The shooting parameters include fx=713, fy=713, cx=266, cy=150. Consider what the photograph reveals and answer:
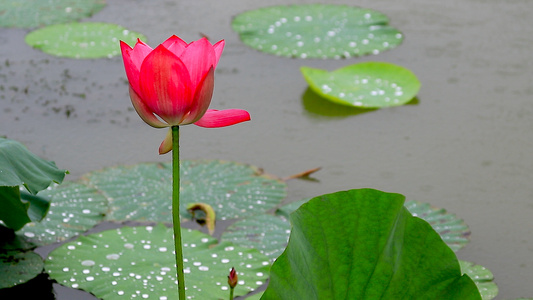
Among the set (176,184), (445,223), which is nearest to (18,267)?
(176,184)

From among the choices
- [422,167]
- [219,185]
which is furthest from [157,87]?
[422,167]

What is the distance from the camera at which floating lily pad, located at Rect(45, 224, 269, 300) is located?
120cm

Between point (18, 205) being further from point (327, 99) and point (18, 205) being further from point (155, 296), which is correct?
point (327, 99)

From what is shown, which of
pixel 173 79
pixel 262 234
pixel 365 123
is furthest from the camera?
pixel 365 123

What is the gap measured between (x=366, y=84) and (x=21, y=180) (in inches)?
47.2

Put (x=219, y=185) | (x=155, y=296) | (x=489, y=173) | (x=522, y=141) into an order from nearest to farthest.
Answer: (x=155, y=296) < (x=219, y=185) < (x=489, y=173) < (x=522, y=141)

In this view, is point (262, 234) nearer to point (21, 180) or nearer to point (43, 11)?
point (21, 180)

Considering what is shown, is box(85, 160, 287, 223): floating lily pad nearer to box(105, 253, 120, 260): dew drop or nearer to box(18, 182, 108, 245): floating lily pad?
box(18, 182, 108, 245): floating lily pad

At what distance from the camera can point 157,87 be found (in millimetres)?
791

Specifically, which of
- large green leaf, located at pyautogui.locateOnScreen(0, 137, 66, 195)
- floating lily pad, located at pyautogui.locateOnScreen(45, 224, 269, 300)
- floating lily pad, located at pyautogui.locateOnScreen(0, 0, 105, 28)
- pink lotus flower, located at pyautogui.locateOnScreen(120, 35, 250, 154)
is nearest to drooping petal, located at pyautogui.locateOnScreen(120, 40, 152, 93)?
pink lotus flower, located at pyautogui.locateOnScreen(120, 35, 250, 154)

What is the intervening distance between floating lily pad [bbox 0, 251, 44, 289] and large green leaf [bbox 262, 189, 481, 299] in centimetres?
56

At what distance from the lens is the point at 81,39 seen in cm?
240

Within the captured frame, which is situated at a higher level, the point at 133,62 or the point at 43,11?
the point at 133,62

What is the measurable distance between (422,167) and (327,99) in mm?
456
